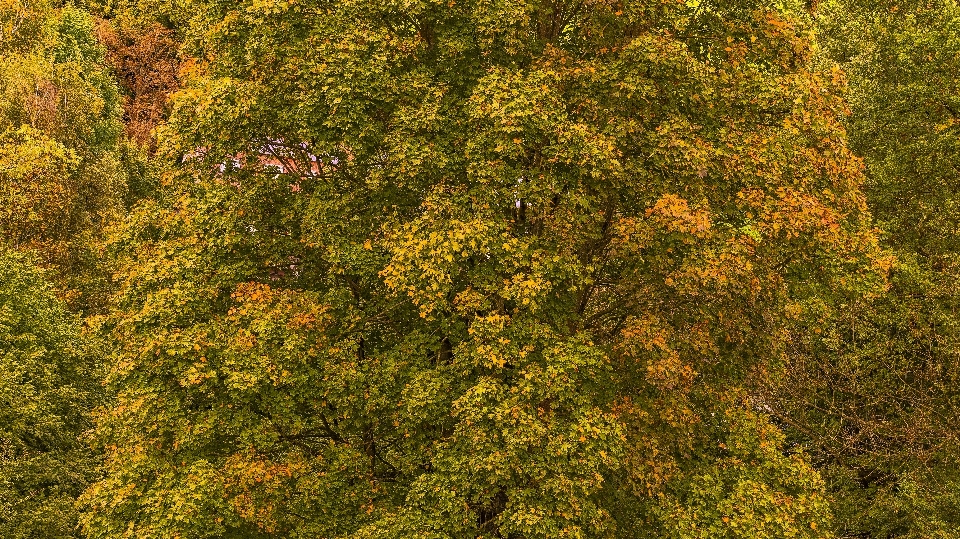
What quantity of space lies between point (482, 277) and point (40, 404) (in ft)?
58.9

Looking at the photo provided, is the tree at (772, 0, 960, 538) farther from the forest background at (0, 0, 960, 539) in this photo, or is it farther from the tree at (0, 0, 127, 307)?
the tree at (0, 0, 127, 307)

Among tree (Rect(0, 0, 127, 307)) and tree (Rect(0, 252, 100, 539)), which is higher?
tree (Rect(0, 0, 127, 307))

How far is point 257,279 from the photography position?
1908cm

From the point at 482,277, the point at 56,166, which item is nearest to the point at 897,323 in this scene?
the point at 482,277

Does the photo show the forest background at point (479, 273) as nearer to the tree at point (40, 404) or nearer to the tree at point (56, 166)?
the tree at point (40, 404)

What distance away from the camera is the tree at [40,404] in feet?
86.3

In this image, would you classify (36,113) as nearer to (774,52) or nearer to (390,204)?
(390,204)

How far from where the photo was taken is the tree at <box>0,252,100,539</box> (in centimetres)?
2630

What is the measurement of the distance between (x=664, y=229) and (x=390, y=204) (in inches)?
224

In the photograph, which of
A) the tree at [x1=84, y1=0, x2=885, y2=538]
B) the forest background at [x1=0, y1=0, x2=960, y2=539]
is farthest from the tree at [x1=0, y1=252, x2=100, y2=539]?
the tree at [x1=84, y1=0, x2=885, y2=538]

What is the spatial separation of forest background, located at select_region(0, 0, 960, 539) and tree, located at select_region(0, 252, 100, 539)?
7.99 m

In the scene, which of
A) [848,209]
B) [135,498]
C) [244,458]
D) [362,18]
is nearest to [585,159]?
[362,18]

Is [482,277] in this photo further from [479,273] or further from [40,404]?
[40,404]

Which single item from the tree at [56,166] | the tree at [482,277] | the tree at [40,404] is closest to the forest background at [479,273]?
the tree at [482,277]
